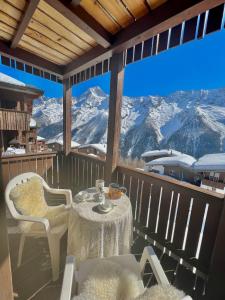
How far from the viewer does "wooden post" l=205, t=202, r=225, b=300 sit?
1447mm

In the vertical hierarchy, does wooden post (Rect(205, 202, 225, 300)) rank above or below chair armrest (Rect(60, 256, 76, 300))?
below

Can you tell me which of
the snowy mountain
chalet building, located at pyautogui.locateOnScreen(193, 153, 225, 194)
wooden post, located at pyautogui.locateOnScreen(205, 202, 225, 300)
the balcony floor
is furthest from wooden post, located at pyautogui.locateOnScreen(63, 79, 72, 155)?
the snowy mountain

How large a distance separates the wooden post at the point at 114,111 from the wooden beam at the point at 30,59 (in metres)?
1.48

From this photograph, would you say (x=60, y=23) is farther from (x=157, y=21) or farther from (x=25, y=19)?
(x=157, y=21)

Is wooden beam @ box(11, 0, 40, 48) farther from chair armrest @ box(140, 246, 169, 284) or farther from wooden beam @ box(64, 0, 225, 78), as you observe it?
chair armrest @ box(140, 246, 169, 284)

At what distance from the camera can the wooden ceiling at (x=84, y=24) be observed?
1520mm

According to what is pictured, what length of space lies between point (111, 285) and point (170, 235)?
1.21 meters

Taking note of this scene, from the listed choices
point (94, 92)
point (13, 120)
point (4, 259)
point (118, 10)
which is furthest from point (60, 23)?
point (94, 92)

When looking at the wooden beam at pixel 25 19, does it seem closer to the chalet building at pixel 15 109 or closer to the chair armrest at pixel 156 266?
the chair armrest at pixel 156 266

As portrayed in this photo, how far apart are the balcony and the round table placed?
1.78 feet

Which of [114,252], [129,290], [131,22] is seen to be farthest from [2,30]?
[129,290]

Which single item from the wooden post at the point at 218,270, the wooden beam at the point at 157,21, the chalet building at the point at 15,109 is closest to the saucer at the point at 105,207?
the wooden post at the point at 218,270

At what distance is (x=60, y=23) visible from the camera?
6.30ft

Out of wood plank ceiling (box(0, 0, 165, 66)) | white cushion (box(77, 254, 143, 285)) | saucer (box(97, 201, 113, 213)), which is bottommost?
white cushion (box(77, 254, 143, 285))
